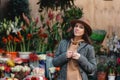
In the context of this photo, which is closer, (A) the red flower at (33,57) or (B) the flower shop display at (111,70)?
(A) the red flower at (33,57)

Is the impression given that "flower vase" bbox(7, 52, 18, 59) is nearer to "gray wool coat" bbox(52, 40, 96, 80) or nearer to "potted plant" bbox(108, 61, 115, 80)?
"potted plant" bbox(108, 61, 115, 80)

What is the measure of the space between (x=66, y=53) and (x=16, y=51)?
11.5 feet

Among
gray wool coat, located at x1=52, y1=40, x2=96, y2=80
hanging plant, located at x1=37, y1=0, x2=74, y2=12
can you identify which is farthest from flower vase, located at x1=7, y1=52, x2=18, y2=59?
gray wool coat, located at x1=52, y1=40, x2=96, y2=80

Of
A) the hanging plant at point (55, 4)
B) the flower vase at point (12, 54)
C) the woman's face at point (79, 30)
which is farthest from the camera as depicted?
the hanging plant at point (55, 4)

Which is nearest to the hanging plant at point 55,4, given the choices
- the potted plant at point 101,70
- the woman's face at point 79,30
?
the potted plant at point 101,70

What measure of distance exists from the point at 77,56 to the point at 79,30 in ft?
1.42

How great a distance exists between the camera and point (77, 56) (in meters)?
7.25

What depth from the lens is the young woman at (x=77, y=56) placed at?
286 inches

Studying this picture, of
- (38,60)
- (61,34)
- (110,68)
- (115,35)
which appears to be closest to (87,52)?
(38,60)

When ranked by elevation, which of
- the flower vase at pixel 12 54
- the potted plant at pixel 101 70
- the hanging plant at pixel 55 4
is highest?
the hanging plant at pixel 55 4

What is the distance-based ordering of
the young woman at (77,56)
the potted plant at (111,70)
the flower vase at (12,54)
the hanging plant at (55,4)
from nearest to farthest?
the young woman at (77,56) → the flower vase at (12,54) → the hanging plant at (55,4) → the potted plant at (111,70)

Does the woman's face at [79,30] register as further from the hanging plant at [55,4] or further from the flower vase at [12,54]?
the hanging plant at [55,4]

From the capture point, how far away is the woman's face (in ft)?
24.4

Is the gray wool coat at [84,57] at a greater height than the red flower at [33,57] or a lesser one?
greater
